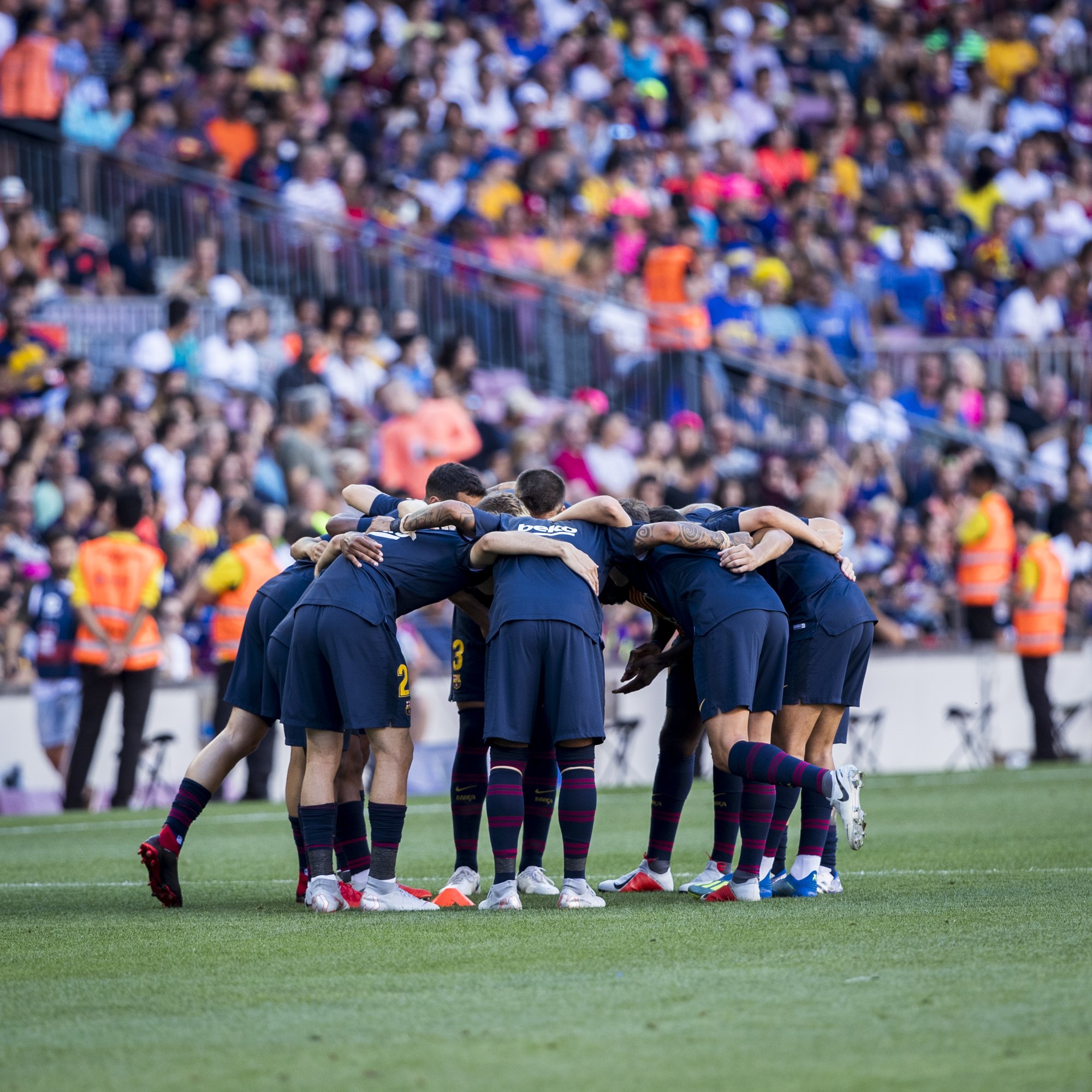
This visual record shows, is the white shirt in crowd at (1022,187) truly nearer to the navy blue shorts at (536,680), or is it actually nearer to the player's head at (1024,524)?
the player's head at (1024,524)

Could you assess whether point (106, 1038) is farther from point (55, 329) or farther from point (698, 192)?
point (698, 192)

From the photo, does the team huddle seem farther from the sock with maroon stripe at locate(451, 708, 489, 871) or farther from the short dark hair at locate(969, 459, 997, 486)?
the short dark hair at locate(969, 459, 997, 486)

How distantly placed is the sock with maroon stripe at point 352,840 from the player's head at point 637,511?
1.78 m

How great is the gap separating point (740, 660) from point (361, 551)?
168cm

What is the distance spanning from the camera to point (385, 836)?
24.8 feet

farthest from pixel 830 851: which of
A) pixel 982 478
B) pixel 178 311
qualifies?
pixel 178 311

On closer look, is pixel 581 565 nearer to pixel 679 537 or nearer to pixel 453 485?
pixel 679 537

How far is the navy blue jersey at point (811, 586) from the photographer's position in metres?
8.12

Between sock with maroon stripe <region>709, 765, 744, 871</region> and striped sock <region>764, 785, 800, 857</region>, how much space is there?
0.17m

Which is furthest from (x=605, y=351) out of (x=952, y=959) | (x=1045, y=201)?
(x=952, y=959)

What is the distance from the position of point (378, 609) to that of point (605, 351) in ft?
39.4

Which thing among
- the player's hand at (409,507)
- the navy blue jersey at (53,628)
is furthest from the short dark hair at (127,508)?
the player's hand at (409,507)

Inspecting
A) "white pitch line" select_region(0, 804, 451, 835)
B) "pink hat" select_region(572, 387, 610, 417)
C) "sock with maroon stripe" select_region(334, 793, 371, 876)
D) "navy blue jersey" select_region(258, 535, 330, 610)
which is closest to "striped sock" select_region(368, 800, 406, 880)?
"sock with maroon stripe" select_region(334, 793, 371, 876)

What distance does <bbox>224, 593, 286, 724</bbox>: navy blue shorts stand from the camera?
8.22m
